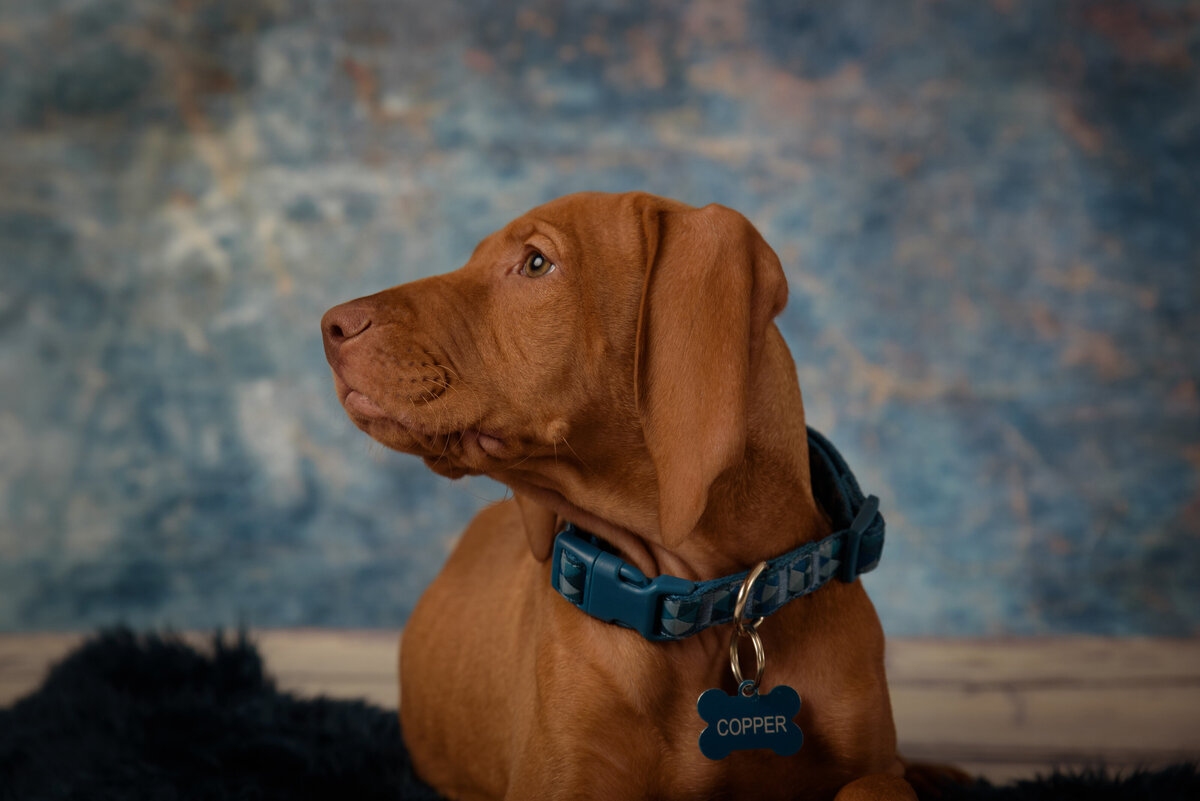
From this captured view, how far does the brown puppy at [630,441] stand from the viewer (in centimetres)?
207

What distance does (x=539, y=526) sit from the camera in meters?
2.49

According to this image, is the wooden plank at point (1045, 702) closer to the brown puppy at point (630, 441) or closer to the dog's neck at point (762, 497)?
the brown puppy at point (630, 441)

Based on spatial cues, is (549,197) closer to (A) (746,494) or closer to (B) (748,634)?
(A) (746,494)

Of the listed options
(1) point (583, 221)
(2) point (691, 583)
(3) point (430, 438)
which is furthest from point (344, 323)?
(2) point (691, 583)

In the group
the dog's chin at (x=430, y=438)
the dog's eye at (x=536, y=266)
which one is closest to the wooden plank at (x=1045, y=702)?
the dog's chin at (x=430, y=438)

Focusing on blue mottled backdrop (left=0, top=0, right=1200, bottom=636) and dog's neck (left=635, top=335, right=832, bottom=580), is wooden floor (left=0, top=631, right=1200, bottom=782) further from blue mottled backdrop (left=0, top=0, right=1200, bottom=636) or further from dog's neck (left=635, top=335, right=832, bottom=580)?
dog's neck (left=635, top=335, right=832, bottom=580)

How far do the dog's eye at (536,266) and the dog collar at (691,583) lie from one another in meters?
0.55

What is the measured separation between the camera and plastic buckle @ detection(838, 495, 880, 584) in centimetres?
225

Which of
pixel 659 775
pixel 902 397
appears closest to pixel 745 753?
pixel 659 775

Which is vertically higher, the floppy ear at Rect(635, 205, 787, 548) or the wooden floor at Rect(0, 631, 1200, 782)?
the floppy ear at Rect(635, 205, 787, 548)

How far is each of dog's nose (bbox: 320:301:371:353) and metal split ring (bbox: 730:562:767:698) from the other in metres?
0.88

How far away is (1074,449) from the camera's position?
4836 mm

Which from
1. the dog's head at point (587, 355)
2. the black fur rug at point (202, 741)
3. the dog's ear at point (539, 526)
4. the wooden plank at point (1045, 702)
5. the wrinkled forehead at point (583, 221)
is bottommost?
the black fur rug at point (202, 741)

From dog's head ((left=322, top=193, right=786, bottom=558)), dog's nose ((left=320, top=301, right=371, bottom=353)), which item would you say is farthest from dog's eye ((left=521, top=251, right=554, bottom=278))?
dog's nose ((left=320, top=301, right=371, bottom=353))
